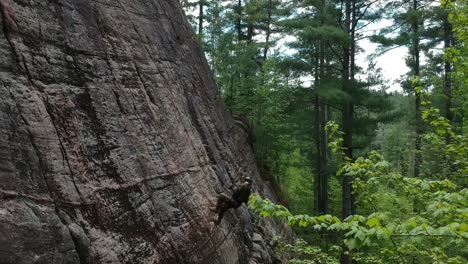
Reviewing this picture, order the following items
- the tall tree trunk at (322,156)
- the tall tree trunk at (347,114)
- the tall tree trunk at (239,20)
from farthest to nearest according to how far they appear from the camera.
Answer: the tall tree trunk at (239,20) < the tall tree trunk at (322,156) < the tall tree trunk at (347,114)

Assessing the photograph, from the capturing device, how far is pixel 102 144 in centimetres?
525

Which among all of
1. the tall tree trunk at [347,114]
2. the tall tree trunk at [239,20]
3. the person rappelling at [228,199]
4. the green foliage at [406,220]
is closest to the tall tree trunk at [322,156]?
the tall tree trunk at [347,114]

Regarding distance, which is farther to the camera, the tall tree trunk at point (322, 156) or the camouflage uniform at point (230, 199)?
the tall tree trunk at point (322, 156)

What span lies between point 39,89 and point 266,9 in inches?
839

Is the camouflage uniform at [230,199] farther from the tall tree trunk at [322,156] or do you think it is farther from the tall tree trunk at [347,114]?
the tall tree trunk at [322,156]

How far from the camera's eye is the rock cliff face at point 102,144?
4176 millimetres

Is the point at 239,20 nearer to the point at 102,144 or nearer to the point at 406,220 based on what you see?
the point at 102,144

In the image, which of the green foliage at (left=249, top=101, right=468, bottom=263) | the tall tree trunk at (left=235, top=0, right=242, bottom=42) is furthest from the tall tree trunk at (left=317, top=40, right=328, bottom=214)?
the green foliage at (left=249, top=101, right=468, bottom=263)

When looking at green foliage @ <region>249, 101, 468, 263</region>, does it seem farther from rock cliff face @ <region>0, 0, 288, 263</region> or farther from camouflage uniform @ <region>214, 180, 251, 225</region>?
camouflage uniform @ <region>214, 180, 251, 225</region>

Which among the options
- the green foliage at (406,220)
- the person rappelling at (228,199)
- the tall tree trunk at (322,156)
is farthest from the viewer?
the tall tree trunk at (322,156)

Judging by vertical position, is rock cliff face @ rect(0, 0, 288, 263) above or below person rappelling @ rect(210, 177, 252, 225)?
above

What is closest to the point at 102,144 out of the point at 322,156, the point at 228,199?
the point at 228,199

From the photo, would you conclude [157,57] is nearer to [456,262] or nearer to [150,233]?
[150,233]

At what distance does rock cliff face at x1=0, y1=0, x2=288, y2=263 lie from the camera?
4176 millimetres
